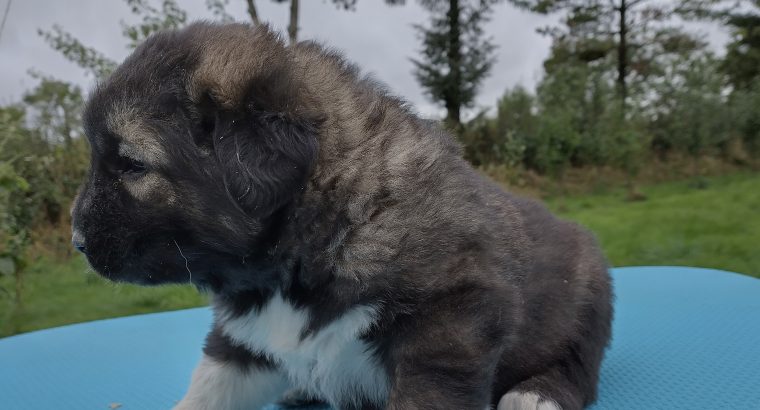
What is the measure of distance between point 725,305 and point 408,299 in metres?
3.15

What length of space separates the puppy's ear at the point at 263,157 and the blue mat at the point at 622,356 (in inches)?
61.5

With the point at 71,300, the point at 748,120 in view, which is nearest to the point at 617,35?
the point at 748,120

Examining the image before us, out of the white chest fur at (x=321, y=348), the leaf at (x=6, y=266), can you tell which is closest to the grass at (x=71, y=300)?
the leaf at (x=6, y=266)

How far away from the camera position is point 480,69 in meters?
16.0

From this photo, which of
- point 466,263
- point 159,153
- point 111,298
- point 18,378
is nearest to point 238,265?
point 159,153

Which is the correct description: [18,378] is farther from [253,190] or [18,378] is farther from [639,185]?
[639,185]

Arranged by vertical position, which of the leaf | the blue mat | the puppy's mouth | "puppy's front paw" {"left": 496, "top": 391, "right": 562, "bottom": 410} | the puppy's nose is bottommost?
the blue mat

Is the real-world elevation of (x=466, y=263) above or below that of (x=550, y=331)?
above

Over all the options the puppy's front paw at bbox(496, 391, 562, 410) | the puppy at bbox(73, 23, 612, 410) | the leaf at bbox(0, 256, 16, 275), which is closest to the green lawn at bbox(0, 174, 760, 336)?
the leaf at bbox(0, 256, 16, 275)

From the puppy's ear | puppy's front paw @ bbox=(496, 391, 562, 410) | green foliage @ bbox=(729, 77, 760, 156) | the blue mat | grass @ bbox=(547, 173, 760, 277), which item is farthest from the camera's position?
green foliage @ bbox=(729, 77, 760, 156)

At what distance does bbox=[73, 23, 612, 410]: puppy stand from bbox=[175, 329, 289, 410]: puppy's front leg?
200 millimetres

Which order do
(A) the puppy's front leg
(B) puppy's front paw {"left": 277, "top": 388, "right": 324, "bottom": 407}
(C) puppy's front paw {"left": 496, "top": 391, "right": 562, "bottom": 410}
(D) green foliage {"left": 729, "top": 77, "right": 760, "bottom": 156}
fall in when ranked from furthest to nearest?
(D) green foliage {"left": 729, "top": 77, "right": 760, "bottom": 156} → (B) puppy's front paw {"left": 277, "top": 388, "right": 324, "bottom": 407} → (A) the puppy's front leg → (C) puppy's front paw {"left": 496, "top": 391, "right": 562, "bottom": 410}

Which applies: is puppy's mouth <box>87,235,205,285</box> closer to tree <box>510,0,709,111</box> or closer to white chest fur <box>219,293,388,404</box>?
white chest fur <box>219,293,388,404</box>

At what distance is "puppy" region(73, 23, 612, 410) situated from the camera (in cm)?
180
